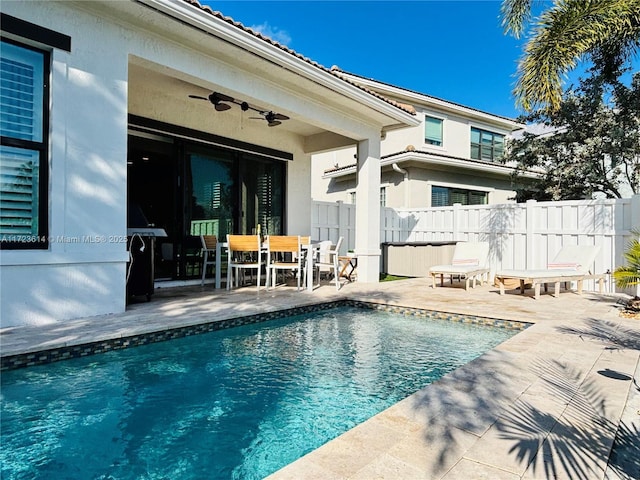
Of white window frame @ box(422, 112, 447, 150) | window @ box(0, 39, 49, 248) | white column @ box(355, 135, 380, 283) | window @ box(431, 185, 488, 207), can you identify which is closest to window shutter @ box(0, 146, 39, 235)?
window @ box(0, 39, 49, 248)

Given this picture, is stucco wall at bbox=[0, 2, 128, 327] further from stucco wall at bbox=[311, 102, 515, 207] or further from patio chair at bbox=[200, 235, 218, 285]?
stucco wall at bbox=[311, 102, 515, 207]

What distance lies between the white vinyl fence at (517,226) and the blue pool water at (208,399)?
4.76 meters

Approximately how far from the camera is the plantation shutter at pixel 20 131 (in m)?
4.00

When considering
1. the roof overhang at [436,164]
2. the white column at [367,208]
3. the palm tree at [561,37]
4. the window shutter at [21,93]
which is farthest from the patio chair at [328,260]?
the roof overhang at [436,164]

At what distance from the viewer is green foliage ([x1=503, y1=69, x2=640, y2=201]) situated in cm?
1071

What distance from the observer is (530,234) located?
8859 mm

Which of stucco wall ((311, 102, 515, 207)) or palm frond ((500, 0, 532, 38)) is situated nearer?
palm frond ((500, 0, 532, 38))

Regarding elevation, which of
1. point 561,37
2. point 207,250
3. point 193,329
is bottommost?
point 193,329

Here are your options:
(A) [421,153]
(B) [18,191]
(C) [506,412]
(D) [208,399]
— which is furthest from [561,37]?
(B) [18,191]

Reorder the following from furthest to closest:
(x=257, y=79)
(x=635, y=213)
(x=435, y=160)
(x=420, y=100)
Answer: (x=420, y=100)
(x=435, y=160)
(x=635, y=213)
(x=257, y=79)

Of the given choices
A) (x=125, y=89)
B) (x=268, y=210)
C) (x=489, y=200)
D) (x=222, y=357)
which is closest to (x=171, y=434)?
(x=222, y=357)

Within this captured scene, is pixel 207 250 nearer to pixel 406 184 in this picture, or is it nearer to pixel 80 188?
pixel 80 188

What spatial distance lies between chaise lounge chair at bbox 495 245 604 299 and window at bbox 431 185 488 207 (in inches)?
253

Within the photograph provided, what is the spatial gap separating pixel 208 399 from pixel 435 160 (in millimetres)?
11611
